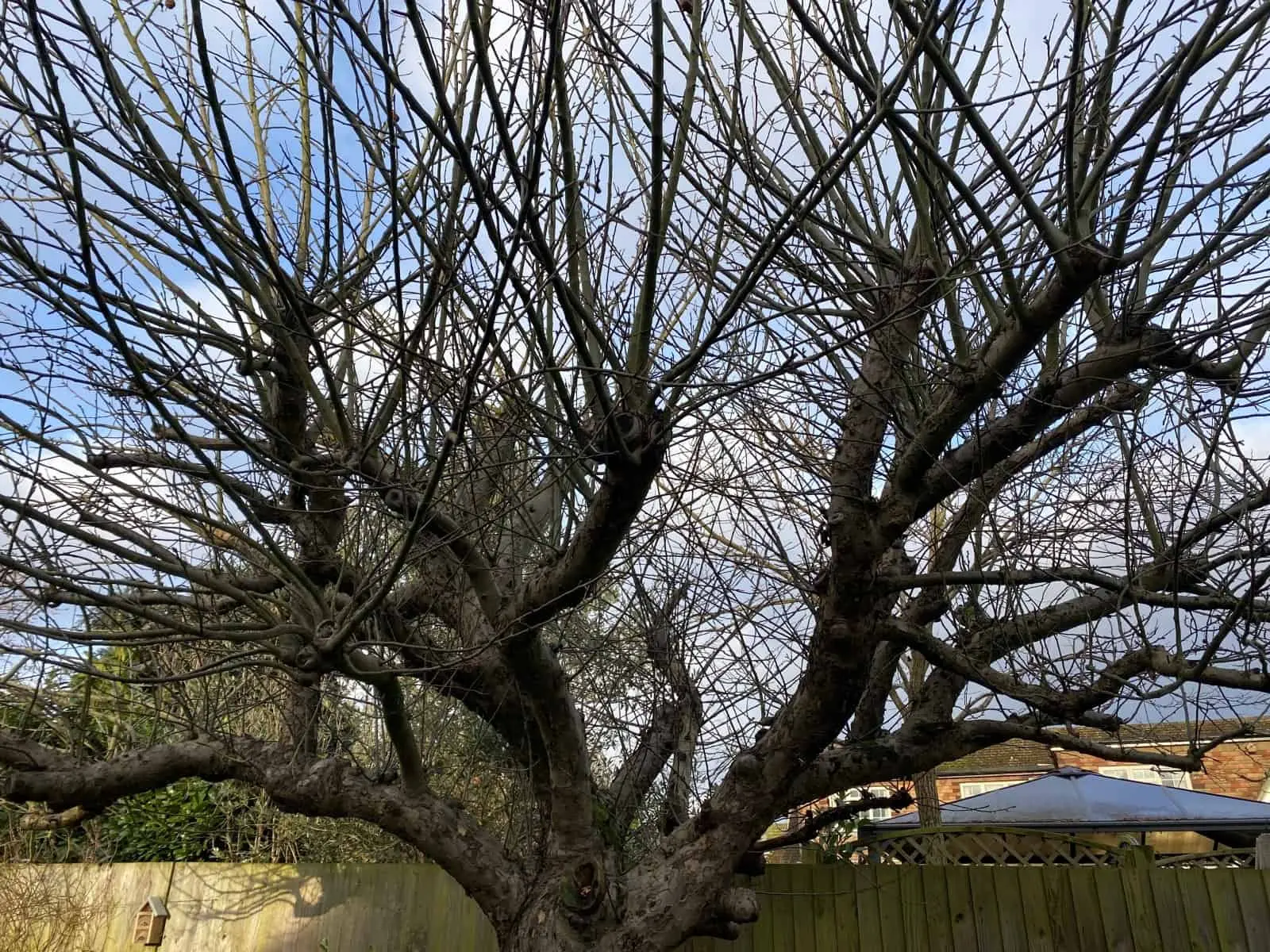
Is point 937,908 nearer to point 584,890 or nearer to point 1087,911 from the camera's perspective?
point 1087,911

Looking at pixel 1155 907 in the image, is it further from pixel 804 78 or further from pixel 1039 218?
pixel 804 78

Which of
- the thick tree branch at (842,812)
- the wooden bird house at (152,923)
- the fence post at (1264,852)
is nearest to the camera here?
the thick tree branch at (842,812)

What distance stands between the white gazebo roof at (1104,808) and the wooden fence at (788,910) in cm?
245

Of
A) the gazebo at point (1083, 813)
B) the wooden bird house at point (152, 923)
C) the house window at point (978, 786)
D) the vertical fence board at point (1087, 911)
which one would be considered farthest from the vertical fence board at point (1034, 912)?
the house window at point (978, 786)

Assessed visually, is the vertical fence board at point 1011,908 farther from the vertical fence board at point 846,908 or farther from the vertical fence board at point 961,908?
the vertical fence board at point 846,908

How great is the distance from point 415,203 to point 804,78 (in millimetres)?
1650

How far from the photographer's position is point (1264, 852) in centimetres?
440

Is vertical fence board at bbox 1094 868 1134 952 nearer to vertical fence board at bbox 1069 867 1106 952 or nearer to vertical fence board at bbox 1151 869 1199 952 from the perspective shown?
vertical fence board at bbox 1069 867 1106 952

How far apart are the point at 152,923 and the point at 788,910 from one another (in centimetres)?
334

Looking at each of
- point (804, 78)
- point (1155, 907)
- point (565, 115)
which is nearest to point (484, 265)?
point (565, 115)

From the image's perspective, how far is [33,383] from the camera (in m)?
2.68

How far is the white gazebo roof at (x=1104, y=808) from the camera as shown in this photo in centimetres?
642

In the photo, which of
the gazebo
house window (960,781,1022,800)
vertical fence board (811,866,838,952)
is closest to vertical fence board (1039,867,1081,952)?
vertical fence board (811,866,838,952)

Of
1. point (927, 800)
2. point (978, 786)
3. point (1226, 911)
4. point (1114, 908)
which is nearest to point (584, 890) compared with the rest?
point (1114, 908)
